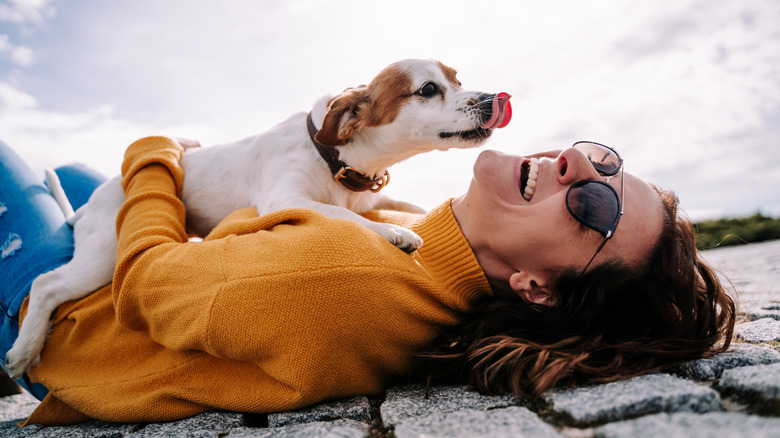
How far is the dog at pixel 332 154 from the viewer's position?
2564 millimetres

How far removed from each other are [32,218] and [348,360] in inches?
79.4

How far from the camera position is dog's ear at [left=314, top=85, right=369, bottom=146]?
259cm

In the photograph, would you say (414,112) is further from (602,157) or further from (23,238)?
(23,238)

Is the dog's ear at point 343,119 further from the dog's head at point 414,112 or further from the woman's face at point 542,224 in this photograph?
the woman's face at point 542,224

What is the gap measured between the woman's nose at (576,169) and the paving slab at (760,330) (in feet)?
3.20

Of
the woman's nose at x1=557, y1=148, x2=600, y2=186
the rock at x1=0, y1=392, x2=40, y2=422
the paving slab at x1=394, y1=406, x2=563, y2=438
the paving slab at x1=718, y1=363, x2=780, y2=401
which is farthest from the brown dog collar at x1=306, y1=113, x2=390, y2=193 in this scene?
the rock at x1=0, y1=392, x2=40, y2=422

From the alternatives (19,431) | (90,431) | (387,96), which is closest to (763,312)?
(387,96)

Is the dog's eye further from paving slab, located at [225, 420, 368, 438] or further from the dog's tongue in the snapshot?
Answer: paving slab, located at [225, 420, 368, 438]

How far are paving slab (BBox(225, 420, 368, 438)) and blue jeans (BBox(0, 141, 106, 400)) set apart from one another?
1.39m

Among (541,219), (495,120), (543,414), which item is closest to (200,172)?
(495,120)

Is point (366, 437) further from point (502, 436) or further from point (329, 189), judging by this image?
point (329, 189)

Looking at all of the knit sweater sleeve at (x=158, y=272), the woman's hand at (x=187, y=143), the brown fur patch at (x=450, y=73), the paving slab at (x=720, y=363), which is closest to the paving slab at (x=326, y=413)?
the knit sweater sleeve at (x=158, y=272)

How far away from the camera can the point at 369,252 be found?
1588mm

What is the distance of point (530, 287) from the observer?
1776 millimetres
